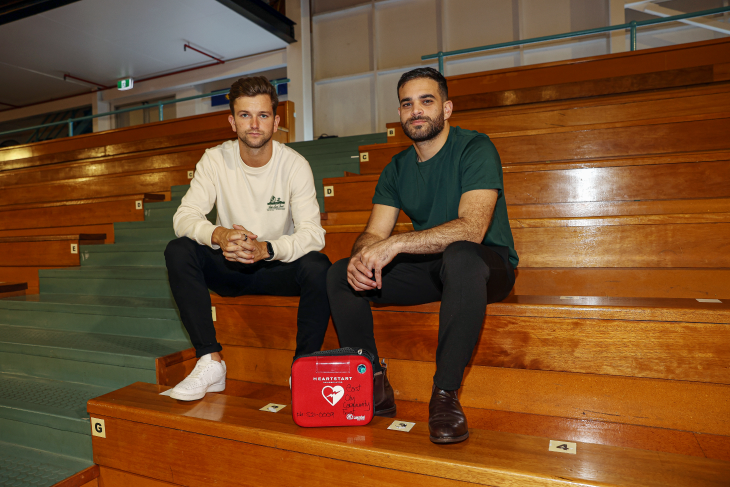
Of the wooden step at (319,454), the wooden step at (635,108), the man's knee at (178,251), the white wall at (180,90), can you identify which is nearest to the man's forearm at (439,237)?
the wooden step at (319,454)

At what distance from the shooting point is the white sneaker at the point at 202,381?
1.21 m

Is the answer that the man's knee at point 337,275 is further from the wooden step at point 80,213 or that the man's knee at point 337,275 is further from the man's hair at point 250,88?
the wooden step at point 80,213

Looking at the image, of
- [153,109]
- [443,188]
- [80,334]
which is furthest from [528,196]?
[153,109]

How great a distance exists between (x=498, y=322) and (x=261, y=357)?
803mm

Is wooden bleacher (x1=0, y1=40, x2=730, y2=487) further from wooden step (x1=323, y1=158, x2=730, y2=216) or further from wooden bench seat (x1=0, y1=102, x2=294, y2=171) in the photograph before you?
wooden bench seat (x1=0, y1=102, x2=294, y2=171)

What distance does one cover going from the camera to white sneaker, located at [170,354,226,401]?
1.21 m

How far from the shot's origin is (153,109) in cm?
835

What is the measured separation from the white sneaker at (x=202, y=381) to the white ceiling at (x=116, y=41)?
5200mm

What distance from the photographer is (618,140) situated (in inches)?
79.9

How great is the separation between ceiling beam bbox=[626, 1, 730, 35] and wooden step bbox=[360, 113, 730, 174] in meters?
3.82

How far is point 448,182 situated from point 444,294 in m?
0.42

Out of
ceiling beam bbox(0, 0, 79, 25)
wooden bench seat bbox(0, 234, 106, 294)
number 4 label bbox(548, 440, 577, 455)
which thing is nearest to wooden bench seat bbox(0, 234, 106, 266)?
wooden bench seat bbox(0, 234, 106, 294)

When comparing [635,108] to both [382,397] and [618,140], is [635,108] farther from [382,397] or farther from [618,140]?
[382,397]

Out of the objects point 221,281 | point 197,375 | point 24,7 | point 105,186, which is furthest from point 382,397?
point 24,7
